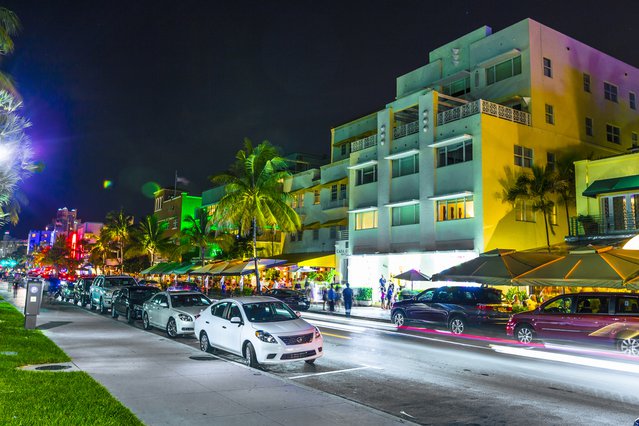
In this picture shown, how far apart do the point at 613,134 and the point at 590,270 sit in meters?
25.3

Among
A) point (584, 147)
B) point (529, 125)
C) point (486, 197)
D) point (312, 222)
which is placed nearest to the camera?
point (486, 197)

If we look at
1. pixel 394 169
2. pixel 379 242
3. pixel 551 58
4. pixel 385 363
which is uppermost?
pixel 551 58

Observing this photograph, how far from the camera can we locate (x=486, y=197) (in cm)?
3039

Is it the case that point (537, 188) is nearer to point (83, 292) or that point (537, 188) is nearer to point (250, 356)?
point (250, 356)

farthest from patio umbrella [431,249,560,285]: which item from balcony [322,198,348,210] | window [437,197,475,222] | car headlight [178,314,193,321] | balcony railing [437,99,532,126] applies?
balcony [322,198,348,210]

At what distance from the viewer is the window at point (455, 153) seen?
31734mm

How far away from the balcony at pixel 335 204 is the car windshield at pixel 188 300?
25877 millimetres

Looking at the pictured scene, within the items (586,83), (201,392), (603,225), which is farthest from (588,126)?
(201,392)

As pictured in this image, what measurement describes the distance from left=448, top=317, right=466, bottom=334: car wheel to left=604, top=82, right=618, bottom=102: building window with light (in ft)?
91.8

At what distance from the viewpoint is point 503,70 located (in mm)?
36281

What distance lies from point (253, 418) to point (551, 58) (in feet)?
115

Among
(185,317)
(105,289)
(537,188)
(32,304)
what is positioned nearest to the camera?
(185,317)

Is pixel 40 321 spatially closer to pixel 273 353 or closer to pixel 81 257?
pixel 273 353

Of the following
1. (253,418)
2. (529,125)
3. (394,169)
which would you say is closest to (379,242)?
(394,169)
